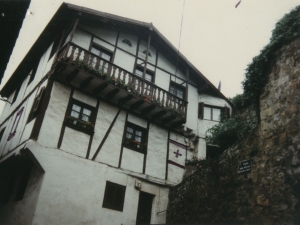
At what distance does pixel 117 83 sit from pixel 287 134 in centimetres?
735

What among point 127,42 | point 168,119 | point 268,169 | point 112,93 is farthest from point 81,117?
point 268,169

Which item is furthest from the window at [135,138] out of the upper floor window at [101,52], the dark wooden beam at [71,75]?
the upper floor window at [101,52]

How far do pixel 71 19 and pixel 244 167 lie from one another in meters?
10.4

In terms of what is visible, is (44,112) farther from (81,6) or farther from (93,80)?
(81,6)

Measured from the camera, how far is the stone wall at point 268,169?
6320mm

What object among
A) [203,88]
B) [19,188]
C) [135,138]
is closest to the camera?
[19,188]

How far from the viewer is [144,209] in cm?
1176

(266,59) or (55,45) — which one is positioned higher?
(55,45)

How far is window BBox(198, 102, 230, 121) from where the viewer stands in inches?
629

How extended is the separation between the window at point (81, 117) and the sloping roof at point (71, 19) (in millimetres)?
4416

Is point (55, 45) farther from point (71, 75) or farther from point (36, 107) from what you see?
point (36, 107)

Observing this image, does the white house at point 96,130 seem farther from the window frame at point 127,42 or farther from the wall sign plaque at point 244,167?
the wall sign plaque at point 244,167

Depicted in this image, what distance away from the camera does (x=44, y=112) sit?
10375mm

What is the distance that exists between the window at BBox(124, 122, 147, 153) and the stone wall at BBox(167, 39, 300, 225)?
3.82 m
